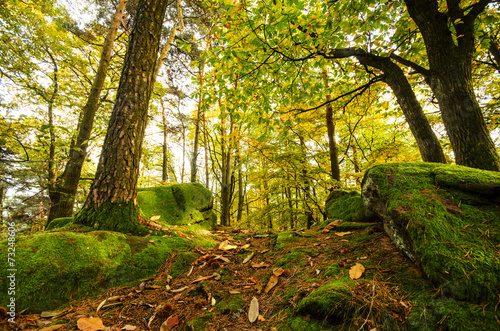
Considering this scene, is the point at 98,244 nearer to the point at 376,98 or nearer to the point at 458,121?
the point at 458,121

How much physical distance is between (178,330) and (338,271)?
141 centimetres

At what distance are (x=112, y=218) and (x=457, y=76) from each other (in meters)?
5.48

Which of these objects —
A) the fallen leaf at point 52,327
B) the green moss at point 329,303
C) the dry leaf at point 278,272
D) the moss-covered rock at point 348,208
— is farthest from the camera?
the moss-covered rock at point 348,208

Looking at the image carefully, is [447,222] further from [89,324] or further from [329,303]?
[89,324]

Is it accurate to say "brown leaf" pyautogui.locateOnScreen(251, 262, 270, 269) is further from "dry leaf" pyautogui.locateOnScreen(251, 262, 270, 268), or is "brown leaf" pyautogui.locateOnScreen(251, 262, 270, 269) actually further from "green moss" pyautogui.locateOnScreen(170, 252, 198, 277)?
"green moss" pyautogui.locateOnScreen(170, 252, 198, 277)

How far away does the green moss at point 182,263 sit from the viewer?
7.92 ft

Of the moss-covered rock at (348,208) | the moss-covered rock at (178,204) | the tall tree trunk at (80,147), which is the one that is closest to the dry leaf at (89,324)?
the moss-covered rock at (178,204)

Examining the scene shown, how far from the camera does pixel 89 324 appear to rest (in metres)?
1.47

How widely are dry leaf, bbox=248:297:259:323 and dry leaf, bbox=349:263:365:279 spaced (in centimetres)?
82

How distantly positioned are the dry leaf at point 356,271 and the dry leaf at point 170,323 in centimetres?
146

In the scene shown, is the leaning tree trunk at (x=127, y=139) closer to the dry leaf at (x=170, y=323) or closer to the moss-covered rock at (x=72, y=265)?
the moss-covered rock at (x=72, y=265)

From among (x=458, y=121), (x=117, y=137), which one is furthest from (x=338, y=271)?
(x=117, y=137)

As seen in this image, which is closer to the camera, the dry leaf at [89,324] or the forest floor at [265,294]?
the forest floor at [265,294]

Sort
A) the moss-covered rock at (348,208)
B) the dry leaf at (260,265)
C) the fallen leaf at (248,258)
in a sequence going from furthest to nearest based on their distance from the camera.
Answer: the moss-covered rock at (348,208) < the fallen leaf at (248,258) < the dry leaf at (260,265)
